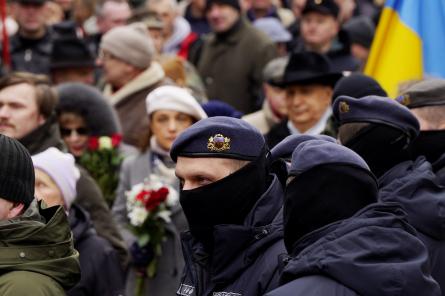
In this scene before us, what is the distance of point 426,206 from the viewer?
18.6 ft

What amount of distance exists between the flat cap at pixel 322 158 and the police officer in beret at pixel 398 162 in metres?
1.25

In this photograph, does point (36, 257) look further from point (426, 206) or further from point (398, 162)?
point (398, 162)

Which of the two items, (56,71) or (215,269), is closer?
(215,269)

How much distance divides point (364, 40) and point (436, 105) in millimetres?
Result: 7281

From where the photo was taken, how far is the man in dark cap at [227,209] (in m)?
5.01

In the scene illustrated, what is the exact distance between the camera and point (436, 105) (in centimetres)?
650

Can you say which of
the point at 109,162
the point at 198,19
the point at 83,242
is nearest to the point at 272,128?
the point at 109,162

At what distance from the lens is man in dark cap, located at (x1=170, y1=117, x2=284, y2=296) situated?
5.01 m

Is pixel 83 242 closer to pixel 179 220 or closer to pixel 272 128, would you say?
pixel 179 220

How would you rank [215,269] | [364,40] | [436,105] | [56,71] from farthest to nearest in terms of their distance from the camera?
[364,40], [56,71], [436,105], [215,269]

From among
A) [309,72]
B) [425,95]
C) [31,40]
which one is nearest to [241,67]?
[31,40]

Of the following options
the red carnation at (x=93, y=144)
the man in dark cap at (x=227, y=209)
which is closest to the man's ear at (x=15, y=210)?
the man in dark cap at (x=227, y=209)

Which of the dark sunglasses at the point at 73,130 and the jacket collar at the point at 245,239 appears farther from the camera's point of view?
the dark sunglasses at the point at 73,130

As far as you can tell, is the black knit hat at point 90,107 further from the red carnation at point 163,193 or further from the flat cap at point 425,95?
the flat cap at point 425,95
